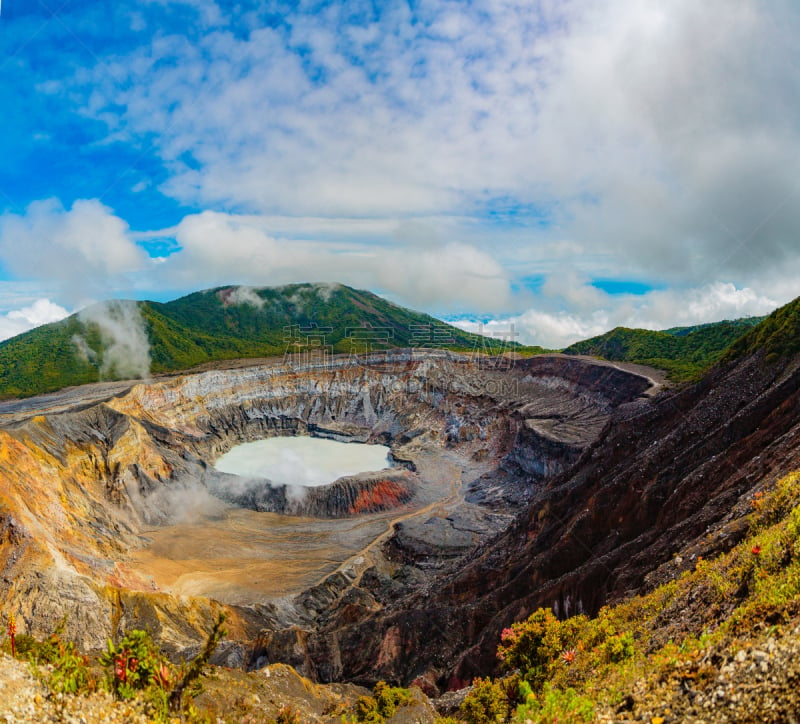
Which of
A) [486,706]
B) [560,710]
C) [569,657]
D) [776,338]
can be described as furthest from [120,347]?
[560,710]

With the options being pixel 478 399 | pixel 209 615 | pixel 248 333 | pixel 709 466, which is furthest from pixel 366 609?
pixel 248 333

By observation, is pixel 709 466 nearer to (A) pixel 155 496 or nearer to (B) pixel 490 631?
(B) pixel 490 631

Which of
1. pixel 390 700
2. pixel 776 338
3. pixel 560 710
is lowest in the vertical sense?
pixel 390 700

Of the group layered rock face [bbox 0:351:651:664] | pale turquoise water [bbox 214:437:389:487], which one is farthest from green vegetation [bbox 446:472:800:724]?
pale turquoise water [bbox 214:437:389:487]

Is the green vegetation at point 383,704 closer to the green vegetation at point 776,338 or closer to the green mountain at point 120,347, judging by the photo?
the green vegetation at point 776,338

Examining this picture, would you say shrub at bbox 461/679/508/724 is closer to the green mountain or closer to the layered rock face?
the layered rock face

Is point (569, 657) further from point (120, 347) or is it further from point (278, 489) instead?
point (120, 347)

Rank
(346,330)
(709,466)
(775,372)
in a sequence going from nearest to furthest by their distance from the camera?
(709,466) < (775,372) < (346,330)
